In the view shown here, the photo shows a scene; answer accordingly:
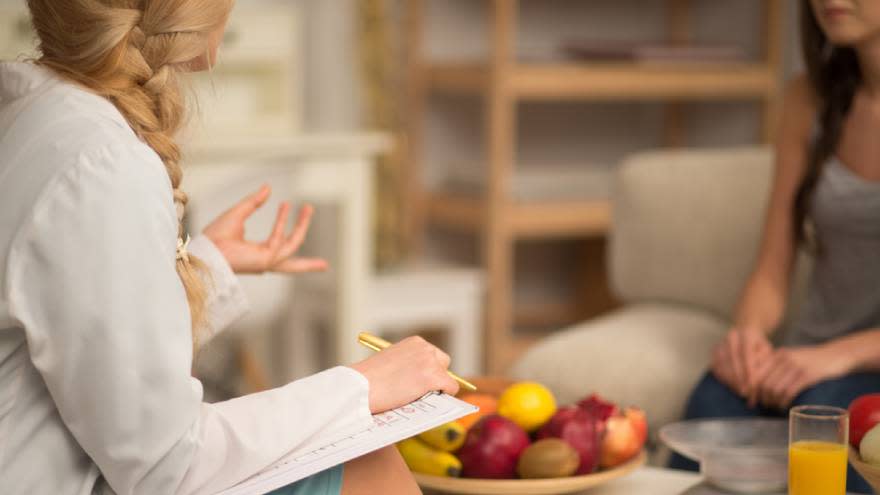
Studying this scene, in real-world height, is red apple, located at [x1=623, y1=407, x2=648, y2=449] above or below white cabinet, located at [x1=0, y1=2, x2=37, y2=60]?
below

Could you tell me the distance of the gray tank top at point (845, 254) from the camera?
6.69ft

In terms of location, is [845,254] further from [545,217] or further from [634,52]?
[634,52]

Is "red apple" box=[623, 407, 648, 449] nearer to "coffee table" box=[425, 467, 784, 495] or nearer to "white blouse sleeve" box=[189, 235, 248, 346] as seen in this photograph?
"coffee table" box=[425, 467, 784, 495]

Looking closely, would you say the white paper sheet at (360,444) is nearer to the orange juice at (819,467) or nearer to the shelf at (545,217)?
the orange juice at (819,467)

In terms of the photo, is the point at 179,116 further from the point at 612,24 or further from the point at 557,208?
the point at 612,24

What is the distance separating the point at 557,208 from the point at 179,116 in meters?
2.29

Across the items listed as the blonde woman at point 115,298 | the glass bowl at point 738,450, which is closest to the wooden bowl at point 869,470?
the glass bowl at point 738,450

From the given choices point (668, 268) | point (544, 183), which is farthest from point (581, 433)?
point (544, 183)

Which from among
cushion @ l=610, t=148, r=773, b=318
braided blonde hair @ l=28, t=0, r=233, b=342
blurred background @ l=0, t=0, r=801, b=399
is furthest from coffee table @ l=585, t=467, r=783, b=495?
blurred background @ l=0, t=0, r=801, b=399

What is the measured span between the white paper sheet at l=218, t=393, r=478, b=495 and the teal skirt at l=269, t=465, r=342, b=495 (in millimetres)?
51

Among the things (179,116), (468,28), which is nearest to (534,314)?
(468,28)

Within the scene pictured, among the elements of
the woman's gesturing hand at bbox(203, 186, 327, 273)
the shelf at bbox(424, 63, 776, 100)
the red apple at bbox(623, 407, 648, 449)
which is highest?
the shelf at bbox(424, 63, 776, 100)

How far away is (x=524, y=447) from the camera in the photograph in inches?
63.6

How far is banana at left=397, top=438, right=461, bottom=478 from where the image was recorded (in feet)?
5.20
